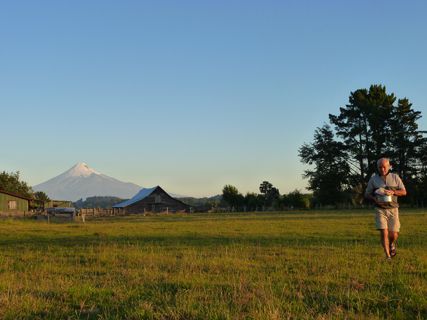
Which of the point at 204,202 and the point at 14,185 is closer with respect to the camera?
the point at 14,185

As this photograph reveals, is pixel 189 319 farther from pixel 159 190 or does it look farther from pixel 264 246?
pixel 159 190

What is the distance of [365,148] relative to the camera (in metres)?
67.3

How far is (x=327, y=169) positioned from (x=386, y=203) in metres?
60.3

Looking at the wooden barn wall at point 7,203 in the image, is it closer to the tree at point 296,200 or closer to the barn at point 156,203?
the barn at point 156,203

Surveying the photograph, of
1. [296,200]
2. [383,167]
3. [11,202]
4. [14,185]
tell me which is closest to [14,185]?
[14,185]

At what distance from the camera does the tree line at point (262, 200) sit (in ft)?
236

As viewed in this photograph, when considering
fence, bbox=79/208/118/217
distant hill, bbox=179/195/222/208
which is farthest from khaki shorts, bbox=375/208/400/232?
distant hill, bbox=179/195/222/208

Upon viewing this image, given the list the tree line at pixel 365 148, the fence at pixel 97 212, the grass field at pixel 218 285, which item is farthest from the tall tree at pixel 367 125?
the grass field at pixel 218 285

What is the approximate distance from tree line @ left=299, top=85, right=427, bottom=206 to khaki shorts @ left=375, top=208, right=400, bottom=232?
56685 millimetres

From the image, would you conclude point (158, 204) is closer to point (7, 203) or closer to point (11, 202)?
point (11, 202)

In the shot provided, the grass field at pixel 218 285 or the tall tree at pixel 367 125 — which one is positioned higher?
the tall tree at pixel 367 125

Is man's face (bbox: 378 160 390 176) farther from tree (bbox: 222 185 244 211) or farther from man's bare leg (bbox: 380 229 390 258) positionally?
tree (bbox: 222 185 244 211)

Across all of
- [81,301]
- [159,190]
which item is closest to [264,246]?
[81,301]

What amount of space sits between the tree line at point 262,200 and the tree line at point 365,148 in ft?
8.22
